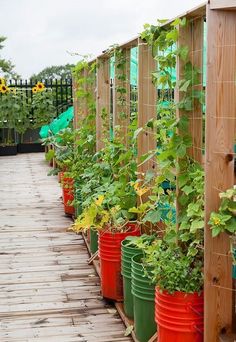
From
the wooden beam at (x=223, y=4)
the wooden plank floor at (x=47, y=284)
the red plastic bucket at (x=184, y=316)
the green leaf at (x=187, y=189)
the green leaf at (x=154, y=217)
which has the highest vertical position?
the wooden beam at (x=223, y=4)

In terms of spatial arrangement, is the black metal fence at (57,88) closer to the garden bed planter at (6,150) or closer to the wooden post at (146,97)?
the garden bed planter at (6,150)

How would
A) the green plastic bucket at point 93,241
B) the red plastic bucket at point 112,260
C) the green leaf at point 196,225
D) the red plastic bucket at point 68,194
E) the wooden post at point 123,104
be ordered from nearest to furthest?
the green leaf at point 196,225 < the red plastic bucket at point 112,260 < the wooden post at point 123,104 < the green plastic bucket at point 93,241 < the red plastic bucket at point 68,194

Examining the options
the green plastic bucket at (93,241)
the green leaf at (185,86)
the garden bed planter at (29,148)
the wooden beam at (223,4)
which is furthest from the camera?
the garden bed planter at (29,148)

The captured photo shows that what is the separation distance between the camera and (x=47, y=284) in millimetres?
5309

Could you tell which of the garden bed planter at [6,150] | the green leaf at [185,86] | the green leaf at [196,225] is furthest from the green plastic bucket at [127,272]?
the garden bed planter at [6,150]

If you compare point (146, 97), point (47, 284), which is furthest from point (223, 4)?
point (47, 284)

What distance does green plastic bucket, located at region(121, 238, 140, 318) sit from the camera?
4.14m

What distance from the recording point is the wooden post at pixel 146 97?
14.2 feet

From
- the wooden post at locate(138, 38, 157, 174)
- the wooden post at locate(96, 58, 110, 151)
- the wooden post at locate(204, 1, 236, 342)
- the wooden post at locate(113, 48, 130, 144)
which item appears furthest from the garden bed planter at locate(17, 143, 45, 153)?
the wooden post at locate(204, 1, 236, 342)

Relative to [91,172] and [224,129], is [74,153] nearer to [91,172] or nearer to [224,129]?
[91,172]

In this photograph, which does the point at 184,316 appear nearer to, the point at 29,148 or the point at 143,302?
the point at 143,302

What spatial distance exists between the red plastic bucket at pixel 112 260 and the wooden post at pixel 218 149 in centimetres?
166

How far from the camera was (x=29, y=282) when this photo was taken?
17.6 ft

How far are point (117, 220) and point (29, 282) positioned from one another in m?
1.19
